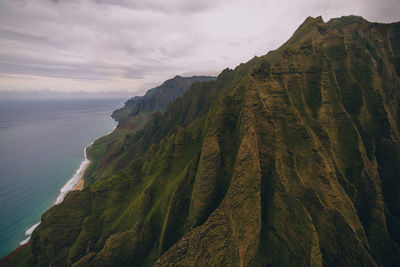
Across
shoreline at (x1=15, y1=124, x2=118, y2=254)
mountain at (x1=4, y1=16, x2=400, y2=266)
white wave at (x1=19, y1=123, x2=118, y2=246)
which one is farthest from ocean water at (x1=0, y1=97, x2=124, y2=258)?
mountain at (x1=4, y1=16, x2=400, y2=266)

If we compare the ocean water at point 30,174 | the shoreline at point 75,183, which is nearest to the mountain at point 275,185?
the ocean water at point 30,174

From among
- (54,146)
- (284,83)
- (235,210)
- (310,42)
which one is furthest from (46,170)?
(310,42)

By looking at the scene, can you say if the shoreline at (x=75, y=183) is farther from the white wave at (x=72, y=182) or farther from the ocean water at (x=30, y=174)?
the ocean water at (x=30, y=174)

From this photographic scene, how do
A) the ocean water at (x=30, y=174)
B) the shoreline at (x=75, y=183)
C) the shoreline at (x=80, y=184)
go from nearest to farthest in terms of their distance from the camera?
the ocean water at (x=30, y=174), the shoreline at (x=75, y=183), the shoreline at (x=80, y=184)

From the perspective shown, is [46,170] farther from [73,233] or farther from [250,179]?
[250,179]

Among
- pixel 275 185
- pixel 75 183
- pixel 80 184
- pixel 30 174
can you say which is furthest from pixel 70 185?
pixel 275 185

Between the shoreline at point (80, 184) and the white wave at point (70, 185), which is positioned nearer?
the white wave at point (70, 185)

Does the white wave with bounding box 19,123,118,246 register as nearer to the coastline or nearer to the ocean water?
the coastline

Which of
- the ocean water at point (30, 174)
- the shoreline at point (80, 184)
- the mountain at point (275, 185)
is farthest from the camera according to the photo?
the shoreline at point (80, 184)

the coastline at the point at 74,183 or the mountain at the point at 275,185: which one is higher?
the mountain at the point at 275,185
